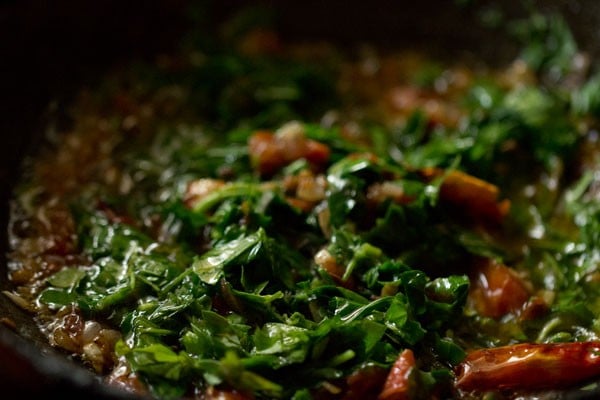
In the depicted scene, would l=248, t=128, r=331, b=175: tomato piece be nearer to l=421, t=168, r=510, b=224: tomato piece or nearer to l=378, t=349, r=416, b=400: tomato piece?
l=421, t=168, r=510, b=224: tomato piece

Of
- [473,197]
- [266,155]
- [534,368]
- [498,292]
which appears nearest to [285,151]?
[266,155]


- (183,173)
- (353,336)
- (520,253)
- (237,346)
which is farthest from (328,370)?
(183,173)

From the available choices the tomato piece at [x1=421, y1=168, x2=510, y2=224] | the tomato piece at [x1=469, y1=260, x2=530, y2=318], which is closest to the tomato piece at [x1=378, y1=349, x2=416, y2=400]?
the tomato piece at [x1=469, y1=260, x2=530, y2=318]

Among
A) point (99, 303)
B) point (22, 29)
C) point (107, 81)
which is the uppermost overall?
point (22, 29)

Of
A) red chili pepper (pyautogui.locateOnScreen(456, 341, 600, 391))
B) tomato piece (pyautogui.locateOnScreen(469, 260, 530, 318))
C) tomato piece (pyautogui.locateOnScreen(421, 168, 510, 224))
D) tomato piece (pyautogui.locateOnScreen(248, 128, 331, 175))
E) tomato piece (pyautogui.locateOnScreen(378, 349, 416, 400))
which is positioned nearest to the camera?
tomato piece (pyautogui.locateOnScreen(378, 349, 416, 400))

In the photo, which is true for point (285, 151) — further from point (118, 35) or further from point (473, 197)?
point (118, 35)

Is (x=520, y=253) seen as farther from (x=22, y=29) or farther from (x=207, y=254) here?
(x=22, y=29)

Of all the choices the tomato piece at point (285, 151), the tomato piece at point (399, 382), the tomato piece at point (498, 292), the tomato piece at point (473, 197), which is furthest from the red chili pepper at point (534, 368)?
the tomato piece at point (285, 151)
